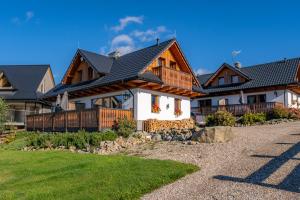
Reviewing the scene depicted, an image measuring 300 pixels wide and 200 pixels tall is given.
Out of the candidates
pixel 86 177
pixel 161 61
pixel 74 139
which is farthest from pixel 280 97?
pixel 86 177

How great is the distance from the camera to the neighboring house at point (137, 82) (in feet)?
71.4

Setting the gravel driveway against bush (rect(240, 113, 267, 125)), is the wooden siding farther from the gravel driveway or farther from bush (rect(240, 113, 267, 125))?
the gravel driveway

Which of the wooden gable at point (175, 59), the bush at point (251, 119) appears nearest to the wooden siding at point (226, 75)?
the wooden gable at point (175, 59)

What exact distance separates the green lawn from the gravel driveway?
0.52m

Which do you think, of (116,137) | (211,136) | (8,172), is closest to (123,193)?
(8,172)

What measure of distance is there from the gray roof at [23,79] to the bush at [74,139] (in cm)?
1817

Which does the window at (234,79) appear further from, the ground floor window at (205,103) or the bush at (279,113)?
the bush at (279,113)

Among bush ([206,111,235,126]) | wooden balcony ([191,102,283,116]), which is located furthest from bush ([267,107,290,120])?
bush ([206,111,235,126])

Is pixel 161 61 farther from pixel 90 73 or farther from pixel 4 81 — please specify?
pixel 4 81

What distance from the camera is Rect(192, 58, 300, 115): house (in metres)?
32.0

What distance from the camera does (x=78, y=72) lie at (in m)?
27.4

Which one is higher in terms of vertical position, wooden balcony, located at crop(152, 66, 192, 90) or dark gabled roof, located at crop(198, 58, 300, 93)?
dark gabled roof, located at crop(198, 58, 300, 93)

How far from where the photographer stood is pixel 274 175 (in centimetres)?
871

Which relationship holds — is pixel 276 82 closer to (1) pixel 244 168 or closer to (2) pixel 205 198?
(1) pixel 244 168
